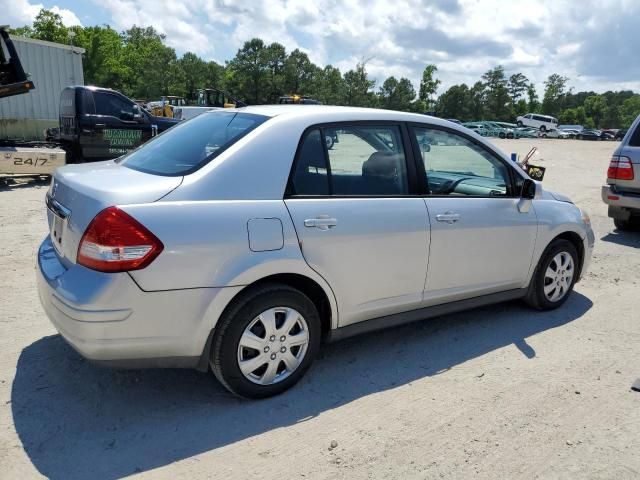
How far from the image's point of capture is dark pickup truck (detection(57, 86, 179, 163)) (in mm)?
11859

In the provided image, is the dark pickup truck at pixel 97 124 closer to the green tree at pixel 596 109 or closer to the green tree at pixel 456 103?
the green tree at pixel 456 103

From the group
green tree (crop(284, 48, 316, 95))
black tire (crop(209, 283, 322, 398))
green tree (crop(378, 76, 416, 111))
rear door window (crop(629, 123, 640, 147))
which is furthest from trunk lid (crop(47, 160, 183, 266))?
green tree (crop(378, 76, 416, 111))

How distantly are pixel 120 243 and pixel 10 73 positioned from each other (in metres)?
A: 10.7

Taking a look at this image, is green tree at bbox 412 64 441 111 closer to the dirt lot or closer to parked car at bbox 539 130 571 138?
parked car at bbox 539 130 571 138

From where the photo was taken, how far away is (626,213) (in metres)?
7.76

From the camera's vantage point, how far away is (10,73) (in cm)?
1108

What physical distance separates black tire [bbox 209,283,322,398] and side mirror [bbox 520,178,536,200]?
81.7 inches

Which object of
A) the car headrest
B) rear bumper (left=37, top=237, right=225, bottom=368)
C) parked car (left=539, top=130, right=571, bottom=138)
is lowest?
parked car (left=539, top=130, right=571, bottom=138)

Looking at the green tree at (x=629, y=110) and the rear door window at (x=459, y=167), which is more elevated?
the green tree at (x=629, y=110)

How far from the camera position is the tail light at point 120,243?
102 inches

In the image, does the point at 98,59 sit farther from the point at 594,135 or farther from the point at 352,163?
the point at 352,163

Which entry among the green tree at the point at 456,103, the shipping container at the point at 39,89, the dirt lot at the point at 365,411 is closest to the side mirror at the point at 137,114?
the shipping container at the point at 39,89

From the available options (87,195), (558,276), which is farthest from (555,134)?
(87,195)

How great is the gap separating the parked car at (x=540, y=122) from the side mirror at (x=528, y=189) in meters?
65.6
